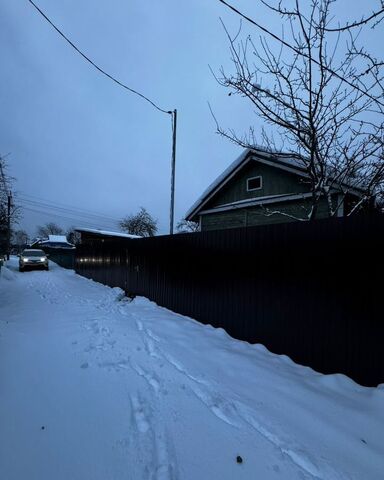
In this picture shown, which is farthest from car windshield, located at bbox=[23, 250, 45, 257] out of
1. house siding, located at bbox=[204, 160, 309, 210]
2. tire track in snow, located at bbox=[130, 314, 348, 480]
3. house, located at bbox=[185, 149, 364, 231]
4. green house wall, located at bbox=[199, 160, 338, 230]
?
tire track in snow, located at bbox=[130, 314, 348, 480]

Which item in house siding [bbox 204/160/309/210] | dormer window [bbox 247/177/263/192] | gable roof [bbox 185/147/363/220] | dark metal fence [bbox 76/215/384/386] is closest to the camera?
dark metal fence [bbox 76/215/384/386]

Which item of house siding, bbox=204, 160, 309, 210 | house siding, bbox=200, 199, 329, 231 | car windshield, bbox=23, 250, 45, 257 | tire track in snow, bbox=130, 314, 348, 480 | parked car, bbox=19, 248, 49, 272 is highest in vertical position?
house siding, bbox=204, 160, 309, 210

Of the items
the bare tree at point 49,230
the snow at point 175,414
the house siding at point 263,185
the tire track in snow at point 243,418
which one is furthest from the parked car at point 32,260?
the bare tree at point 49,230

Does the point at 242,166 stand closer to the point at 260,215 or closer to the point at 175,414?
the point at 260,215

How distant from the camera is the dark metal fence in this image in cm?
336

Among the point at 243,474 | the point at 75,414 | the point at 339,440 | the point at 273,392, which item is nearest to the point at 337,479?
the point at 339,440

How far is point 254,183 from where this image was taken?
36.9 ft

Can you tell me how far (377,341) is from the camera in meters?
3.27

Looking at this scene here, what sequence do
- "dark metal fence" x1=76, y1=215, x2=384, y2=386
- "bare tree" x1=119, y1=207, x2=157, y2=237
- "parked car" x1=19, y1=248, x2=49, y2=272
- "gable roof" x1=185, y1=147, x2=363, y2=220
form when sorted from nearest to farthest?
"dark metal fence" x1=76, y1=215, x2=384, y2=386 < "gable roof" x1=185, y1=147, x2=363, y2=220 < "parked car" x1=19, y1=248, x2=49, y2=272 < "bare tree" x1=119, y1=207, x2=157, y2=237

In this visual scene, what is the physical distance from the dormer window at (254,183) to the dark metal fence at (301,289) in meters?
5.21

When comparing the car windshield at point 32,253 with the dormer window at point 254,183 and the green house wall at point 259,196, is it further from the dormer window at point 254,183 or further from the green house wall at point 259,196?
the dormer window at point 254,183

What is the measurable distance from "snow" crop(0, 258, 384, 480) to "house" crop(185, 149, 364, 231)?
5.22m

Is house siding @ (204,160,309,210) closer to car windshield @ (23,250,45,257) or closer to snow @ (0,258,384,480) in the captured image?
snow @ (0,258,384,480)

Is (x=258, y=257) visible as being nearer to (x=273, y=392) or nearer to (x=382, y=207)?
(x=273, y=392)
